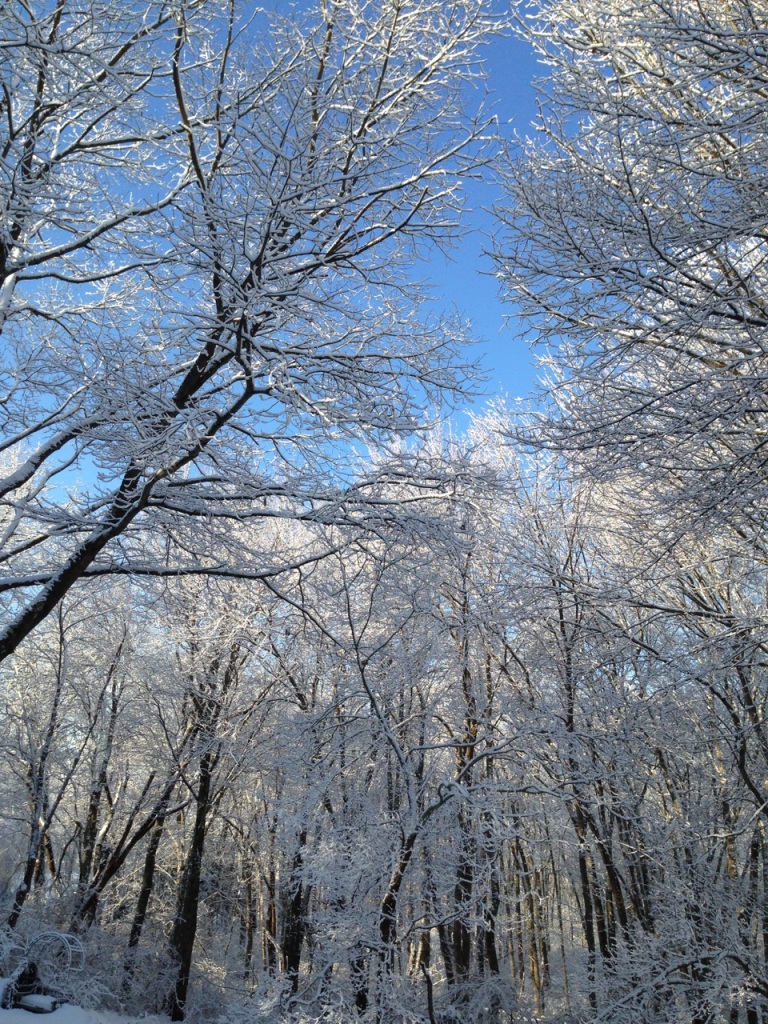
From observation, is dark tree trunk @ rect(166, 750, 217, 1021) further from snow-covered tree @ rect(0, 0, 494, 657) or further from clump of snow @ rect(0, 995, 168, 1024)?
snow-covered tree @ rect(0, 0, 494, 657)

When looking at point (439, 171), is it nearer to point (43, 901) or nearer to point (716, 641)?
point (716, 641)

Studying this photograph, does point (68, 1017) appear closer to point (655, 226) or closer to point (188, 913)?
point (188, 913)

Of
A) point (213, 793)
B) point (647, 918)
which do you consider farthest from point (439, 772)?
point (213, 793)

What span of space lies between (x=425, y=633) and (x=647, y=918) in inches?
216

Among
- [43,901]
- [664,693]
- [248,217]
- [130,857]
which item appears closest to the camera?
[248,217]

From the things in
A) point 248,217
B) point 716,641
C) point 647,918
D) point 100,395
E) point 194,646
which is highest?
point 194,646

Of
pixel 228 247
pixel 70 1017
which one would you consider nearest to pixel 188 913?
pixel 70 1017

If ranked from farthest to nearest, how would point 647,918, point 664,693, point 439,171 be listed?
point 647,918 < point 664,693 < point 439,171

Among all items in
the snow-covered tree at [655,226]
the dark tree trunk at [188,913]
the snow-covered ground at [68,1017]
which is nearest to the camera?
the snow-covered tree at [655,226]

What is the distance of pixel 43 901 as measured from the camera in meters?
13.1

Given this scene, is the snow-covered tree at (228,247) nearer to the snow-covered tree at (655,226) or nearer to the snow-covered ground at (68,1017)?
the snow-covered tree at (655,226)

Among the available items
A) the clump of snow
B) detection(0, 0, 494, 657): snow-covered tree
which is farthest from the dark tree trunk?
detection(0, 0, 494, 657): snow-covered tree

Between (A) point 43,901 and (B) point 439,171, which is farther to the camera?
(A) point 43,901

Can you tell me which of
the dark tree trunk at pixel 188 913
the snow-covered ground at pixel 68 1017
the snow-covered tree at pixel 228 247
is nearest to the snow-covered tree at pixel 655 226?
the snow-covered tree at pixel 228 247
